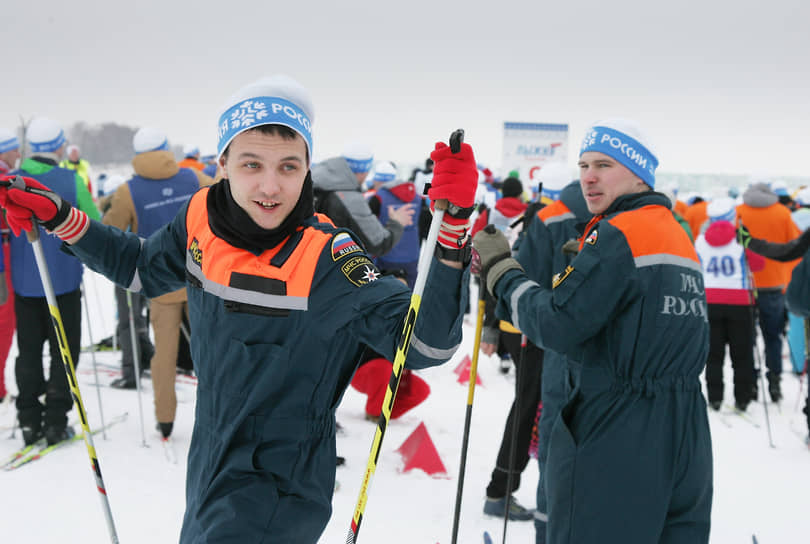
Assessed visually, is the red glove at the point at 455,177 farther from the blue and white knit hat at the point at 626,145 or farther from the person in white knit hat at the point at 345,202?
the person in white knit hat at the point at 345,202

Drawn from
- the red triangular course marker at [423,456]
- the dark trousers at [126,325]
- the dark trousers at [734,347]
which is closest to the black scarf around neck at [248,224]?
the red triangular course marker at [423,456]

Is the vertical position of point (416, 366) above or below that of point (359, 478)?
above

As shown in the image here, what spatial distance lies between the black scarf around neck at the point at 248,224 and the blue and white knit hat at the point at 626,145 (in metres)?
1.25

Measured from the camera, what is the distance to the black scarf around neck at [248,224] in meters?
1.78

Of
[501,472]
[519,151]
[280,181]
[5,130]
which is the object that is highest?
[519,151]

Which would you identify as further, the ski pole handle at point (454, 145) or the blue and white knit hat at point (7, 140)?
the blue and white knit hat at point (7, 140)

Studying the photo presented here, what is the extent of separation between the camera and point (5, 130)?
480cm

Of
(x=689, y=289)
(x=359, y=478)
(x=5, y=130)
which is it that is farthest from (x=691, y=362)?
(x=5, y=130)

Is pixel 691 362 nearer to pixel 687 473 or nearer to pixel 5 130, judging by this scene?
pixel 687 473

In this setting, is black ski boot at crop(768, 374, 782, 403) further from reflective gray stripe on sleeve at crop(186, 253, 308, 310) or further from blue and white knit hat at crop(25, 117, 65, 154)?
blue and white knit hat at crop(25, 117, 65, 154)

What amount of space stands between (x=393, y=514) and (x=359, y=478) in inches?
20.7

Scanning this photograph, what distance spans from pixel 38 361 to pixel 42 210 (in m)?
3.02

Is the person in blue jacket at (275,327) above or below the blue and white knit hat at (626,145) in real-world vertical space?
below

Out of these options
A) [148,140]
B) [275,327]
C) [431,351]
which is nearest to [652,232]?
[431,351]
